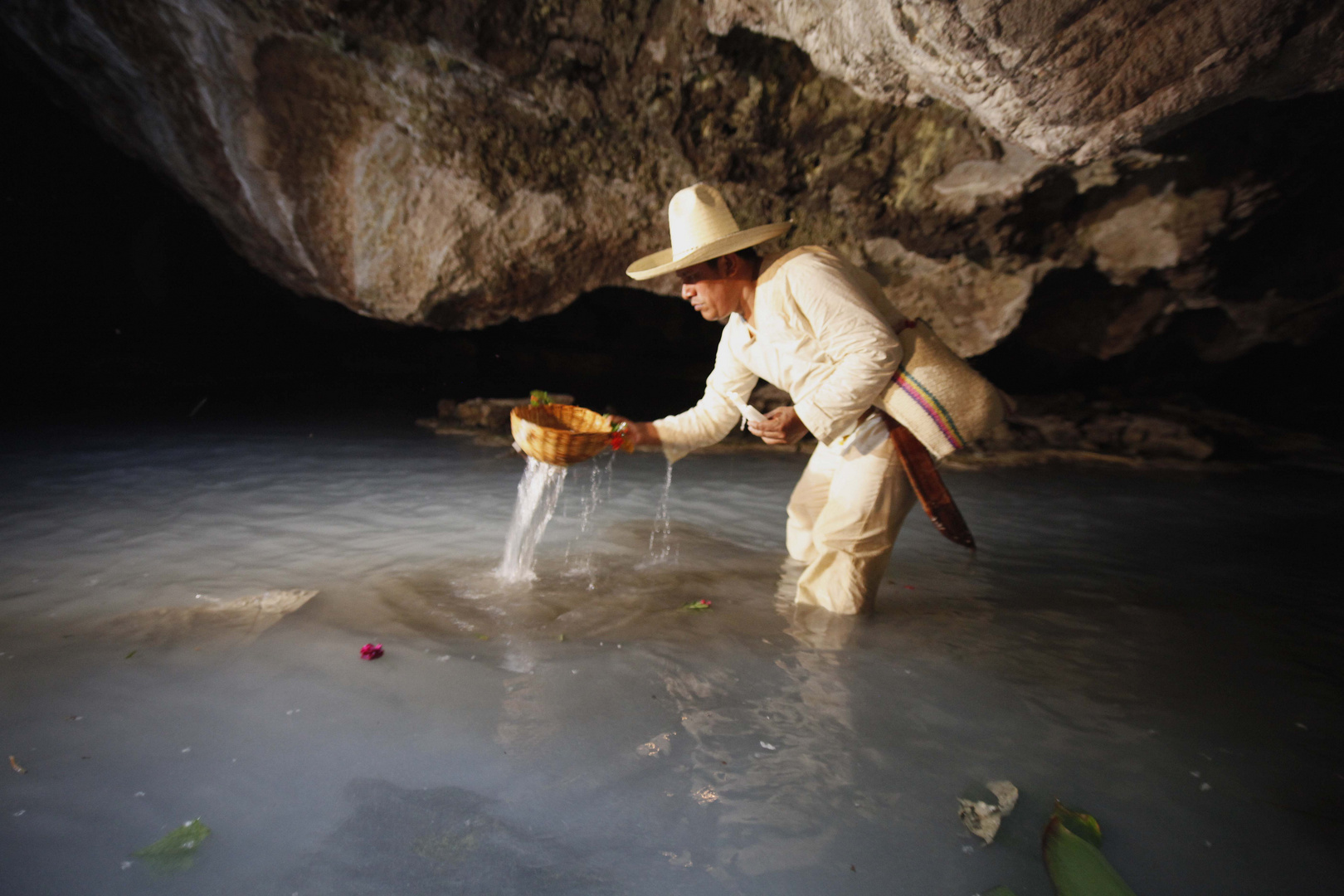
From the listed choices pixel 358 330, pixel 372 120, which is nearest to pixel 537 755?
pixel 372 120

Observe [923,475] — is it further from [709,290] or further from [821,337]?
[709,290]

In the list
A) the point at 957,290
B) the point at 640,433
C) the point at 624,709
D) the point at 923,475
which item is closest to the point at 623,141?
the point at 957,290

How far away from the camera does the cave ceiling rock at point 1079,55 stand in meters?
3.25

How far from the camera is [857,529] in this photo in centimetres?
316

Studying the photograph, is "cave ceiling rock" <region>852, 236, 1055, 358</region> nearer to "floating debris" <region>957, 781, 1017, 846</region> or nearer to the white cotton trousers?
the white cotton trousers

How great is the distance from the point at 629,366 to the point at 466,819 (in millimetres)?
13857

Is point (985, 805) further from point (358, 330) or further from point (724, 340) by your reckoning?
point (358, 330)

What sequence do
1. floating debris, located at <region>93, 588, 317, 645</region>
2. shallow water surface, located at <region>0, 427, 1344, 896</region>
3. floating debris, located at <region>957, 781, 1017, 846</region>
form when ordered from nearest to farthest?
shallow water surface, located at <region>0, 427, 1344, 896</region> → floating debris, located at <region>957, 781, 1017, 846</region> → floating debris, located at <region>93, 588, 317, 645</region>

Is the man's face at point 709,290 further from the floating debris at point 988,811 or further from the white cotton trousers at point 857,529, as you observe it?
the floating debris at point 988,811

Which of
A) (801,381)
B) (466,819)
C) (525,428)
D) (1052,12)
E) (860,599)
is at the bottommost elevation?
(466,819)

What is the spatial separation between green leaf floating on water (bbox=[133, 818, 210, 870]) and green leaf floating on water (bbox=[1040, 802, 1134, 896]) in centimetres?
213

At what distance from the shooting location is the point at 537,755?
85.8 inches

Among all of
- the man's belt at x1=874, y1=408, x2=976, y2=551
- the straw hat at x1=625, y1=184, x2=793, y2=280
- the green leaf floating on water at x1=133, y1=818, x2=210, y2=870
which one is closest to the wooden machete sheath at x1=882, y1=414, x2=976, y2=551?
the man's belt at x1=874, y1=408, x2=976, y2=551

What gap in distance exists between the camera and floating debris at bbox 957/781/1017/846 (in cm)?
193
